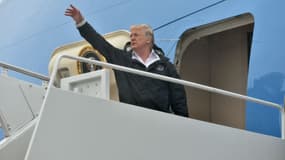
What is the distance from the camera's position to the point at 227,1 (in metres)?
4.59

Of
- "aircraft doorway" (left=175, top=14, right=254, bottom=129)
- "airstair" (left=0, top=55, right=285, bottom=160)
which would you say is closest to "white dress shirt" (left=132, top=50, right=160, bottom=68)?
"airstair" (left=0, top=55, right=285, bottom=160)

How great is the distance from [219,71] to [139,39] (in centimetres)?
238

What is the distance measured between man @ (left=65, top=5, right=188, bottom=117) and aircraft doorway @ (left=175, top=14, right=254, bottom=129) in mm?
1693

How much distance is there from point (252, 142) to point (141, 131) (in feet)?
2.84

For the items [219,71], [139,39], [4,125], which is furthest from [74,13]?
[219,71]

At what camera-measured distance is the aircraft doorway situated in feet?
18.6

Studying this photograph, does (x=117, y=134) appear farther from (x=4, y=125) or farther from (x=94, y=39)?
(x=4, y=125)

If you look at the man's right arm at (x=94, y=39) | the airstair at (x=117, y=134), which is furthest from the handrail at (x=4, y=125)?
the man's right arm at (x=94, y=39)

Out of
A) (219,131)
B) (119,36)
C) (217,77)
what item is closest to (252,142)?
(219,131)

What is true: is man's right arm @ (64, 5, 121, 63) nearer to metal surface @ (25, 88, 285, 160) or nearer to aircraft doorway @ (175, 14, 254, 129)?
metal surface @ (25, 88, 285, 160)

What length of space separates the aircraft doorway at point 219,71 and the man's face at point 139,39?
174 centimetres

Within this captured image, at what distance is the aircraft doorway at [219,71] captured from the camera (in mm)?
5668

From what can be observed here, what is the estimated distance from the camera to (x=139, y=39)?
3754 millimetres

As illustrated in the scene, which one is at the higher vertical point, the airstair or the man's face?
the man's face
